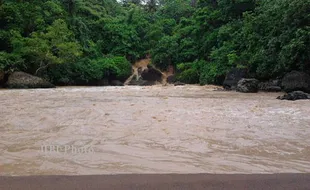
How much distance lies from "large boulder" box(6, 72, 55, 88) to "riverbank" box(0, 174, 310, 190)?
19571mm

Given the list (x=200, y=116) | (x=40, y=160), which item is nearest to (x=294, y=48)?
(x=200, y=116)

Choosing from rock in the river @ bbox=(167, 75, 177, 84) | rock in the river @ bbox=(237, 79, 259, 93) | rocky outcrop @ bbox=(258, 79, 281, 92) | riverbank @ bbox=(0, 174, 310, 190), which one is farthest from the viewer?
rock in the river @ bbox=(167, 75, 177, 84)

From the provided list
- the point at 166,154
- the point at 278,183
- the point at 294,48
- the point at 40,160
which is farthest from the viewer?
the point at 294,48

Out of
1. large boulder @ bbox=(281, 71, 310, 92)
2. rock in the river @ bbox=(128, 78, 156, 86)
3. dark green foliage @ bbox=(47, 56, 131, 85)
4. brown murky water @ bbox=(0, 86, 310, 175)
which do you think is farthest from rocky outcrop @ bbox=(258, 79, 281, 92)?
dark green foliage @ bbox=(47, 56, 131, 85)

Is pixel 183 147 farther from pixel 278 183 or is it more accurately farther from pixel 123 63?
pixel 123 63

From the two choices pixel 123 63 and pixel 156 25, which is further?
pixel 156 25

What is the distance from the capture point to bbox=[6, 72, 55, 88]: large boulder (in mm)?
20903

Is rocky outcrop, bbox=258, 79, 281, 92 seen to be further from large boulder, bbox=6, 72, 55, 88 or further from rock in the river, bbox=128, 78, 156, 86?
rock in the river, bbox=128, 78, 156, 86

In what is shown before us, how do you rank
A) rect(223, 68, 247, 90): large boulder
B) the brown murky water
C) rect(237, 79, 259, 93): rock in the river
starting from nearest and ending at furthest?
the brown murky water, rect(237, 79, 259, 93): rock in the river, rect(223, 68, 247, 90): large boulder

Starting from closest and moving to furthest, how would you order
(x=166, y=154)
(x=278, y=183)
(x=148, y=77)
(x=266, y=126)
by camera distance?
(x=278, y=183)
(x=166, y=154)
(x=266, y=126)
(x=148, y=77)

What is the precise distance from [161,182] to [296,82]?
14.2m

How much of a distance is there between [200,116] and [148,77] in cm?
2667

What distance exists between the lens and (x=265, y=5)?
19.3 metres

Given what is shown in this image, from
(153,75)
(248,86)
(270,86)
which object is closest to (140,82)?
(153,75)
